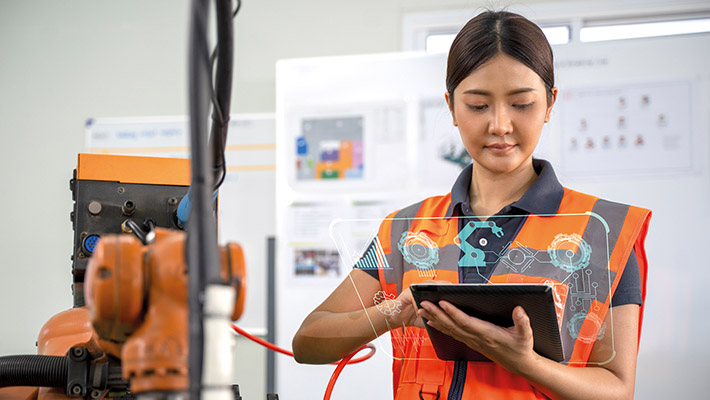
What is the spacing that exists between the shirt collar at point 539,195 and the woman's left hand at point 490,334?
0.23 meters

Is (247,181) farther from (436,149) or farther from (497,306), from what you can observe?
(497,306)

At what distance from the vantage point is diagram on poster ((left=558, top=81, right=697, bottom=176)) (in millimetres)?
2680

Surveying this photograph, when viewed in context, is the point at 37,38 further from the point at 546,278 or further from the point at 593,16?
the point at 546,278

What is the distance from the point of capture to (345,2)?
3.21m

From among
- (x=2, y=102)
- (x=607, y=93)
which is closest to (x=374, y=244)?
(x=607, y=93)

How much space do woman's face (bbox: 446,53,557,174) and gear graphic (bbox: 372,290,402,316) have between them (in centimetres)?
28

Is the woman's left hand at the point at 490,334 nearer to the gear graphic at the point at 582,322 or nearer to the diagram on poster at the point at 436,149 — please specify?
the gear graphic at the point at 582,322

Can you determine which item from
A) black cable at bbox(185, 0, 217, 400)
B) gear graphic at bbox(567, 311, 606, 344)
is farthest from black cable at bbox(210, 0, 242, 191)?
gear graphic at bbox(567, 311, 606, 344)

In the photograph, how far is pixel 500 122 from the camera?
1.07 meters

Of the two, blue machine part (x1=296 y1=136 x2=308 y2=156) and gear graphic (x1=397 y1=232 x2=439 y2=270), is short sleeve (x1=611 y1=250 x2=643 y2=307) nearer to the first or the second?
gear graphic (x1=397 y1=232 x2=439 y2=270)

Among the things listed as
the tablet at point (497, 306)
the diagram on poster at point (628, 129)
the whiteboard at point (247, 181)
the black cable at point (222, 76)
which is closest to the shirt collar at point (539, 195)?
the tablet at point (497, 306)

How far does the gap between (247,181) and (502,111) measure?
88.5 inches

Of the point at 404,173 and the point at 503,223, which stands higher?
the point at 404,173

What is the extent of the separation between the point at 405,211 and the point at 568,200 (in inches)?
11.1
